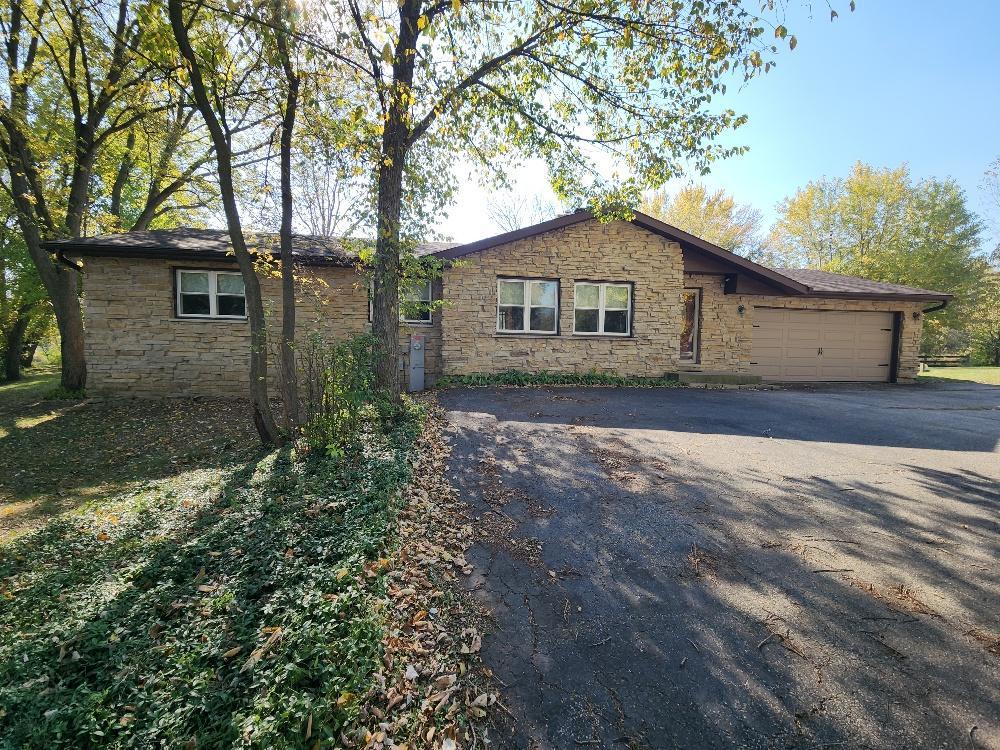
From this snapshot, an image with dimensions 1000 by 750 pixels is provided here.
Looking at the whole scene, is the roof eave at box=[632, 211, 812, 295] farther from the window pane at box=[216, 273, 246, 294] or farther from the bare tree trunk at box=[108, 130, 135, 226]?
the bare tree trunk at box=[108, 130, 135, 226]

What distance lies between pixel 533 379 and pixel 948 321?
90.1ft

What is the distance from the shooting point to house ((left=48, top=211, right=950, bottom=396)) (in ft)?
34.1

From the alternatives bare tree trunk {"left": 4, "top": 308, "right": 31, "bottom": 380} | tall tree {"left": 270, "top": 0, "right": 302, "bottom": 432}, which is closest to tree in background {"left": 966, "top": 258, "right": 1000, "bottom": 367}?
tall tree {"left": 270, "top": 0, "right": 302, "bottom": 432}

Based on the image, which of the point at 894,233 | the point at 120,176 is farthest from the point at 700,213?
the point at 120,176

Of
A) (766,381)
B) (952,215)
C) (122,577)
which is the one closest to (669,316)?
(766,381)

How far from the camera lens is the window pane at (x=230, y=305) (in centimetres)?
1081

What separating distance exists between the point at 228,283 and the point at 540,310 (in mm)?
7982

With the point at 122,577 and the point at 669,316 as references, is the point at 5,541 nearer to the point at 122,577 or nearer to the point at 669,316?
the point at 122,577

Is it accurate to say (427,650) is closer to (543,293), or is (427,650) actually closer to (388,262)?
(388,262)

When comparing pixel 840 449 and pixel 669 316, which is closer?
pixel 840 449

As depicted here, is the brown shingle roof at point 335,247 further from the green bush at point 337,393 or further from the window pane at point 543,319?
the green bush at point 337,393

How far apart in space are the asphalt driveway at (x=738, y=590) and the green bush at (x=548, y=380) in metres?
4.87

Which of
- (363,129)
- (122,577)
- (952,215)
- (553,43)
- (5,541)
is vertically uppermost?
(952,215)

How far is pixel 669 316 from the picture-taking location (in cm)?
1220
